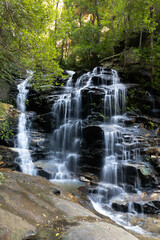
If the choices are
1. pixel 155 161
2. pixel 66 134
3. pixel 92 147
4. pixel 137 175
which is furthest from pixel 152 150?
pixel 66 134

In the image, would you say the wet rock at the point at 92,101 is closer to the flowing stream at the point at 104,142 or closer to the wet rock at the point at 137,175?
the flowing stream at the point at 104,142

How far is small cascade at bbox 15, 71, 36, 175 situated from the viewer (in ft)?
29.5

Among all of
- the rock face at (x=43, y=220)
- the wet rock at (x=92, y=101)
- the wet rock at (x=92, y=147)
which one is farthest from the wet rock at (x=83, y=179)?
the wet rock at (x=92, y=101)

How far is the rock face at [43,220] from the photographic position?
3.11m

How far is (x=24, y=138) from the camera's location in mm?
11602

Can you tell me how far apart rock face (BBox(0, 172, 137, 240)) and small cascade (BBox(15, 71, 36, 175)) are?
13.7ft

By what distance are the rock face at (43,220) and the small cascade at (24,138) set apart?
13.7 ft

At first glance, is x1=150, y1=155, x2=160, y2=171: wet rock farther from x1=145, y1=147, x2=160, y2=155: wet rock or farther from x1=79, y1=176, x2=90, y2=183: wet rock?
x1=79, y1=176, x2=90, y2=183: wet rock

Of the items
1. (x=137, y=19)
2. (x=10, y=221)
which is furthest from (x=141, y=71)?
(x=10, y=221)

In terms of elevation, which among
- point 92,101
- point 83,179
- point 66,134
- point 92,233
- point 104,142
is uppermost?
point 92,101

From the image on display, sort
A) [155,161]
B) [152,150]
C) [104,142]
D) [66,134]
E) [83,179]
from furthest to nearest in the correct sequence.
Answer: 1. [66,134]
2. [104,142]
3. [152,150]
4. [155,161]
5. [83,179]

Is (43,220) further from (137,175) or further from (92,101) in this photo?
(92,101)

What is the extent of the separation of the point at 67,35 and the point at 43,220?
937cm

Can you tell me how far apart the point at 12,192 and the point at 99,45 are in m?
18.0
